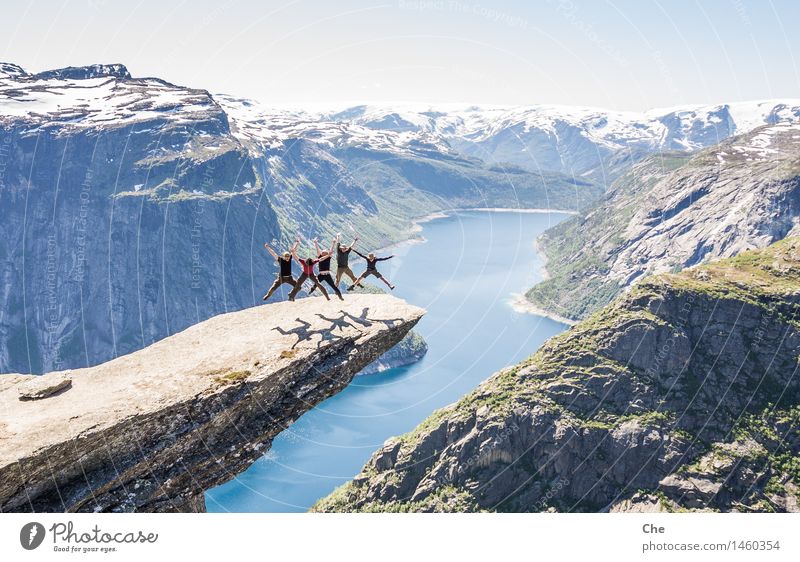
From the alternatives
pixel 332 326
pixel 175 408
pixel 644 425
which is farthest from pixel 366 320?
pixel 644 425

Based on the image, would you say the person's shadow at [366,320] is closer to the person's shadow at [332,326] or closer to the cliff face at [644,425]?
the person's shadow at [332,326]

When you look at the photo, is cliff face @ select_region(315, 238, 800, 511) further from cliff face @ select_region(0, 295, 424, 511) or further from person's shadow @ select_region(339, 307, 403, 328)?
cliff face @ select_region(0, 295, 424, 511)

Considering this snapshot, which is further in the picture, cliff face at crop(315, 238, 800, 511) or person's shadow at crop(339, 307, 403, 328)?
cliff face at crop(315, 238, 800, 511)

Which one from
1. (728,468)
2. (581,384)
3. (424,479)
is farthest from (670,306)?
(424,479)

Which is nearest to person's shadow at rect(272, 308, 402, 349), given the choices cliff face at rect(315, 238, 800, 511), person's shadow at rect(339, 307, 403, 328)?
person's shadow at rect(339, 307, 403, 328)

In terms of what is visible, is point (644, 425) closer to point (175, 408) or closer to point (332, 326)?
point (332, 326)

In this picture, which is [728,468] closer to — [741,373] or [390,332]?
[741,373]

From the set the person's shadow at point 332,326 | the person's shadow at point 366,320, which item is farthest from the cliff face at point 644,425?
the person's shadow at point 332,326
